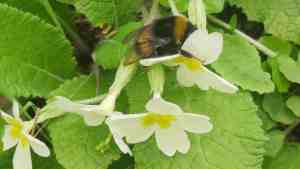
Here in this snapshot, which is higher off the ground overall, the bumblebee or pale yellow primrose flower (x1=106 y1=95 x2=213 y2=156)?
the bumblebee

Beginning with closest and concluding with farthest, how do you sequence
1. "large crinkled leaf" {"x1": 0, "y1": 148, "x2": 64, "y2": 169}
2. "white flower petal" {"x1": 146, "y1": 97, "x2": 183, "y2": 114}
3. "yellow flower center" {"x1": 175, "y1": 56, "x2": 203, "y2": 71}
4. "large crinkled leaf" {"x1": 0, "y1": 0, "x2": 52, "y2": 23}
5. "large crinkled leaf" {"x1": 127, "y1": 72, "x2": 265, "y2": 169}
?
"white flower petal" {"x1": 146, "y1": 97, "x2": 183, "y2": 114}, "yellow flower center" {"x1": 175, "y1": 56, "x2": 203, "y2": 71}, "large crinkled leaf" {"x1": 127, "y1": 72, "x2": 265, "y2": 169}, "large crinkled leaf" {"x1": 0, "y1": 148, "x2": 64, "y2": 169}, "large crinkled leaf" {"x1": 0, "y1": 0, "x2": 52, "y2": 23}

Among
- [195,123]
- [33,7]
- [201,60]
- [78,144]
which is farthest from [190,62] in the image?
[33,7]

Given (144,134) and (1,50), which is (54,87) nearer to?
(1,50)

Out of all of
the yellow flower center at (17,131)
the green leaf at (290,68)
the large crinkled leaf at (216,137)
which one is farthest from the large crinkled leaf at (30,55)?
the green leaf at (290,68)

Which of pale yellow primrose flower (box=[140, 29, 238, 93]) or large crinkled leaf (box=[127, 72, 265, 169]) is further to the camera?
large crinkled leaf (box=[127, 72, 265, 169])

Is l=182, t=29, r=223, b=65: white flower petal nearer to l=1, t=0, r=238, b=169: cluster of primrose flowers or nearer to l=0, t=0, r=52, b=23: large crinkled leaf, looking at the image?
l=1, t=0, r=238, b=169: cluster of primrose flowers

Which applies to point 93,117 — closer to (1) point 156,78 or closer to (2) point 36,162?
(1) point 156,78

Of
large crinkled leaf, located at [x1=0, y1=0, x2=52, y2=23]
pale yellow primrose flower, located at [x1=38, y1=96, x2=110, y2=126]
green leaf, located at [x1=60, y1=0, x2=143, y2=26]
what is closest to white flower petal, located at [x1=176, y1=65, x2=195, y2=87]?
pale yellow primrose flower, located at [x1=38, y1=96, x2=110, y2=126]

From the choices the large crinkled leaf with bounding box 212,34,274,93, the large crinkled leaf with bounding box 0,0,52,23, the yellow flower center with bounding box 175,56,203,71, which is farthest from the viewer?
the large crinkled leaf with bounding box 0,0,52,23
